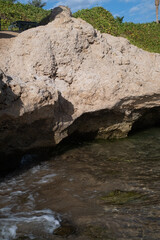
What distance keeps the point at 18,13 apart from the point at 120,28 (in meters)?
7.03

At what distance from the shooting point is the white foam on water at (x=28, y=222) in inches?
110

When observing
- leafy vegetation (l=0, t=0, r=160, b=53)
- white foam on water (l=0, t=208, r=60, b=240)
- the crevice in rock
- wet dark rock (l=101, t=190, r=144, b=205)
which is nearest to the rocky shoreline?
the crevice in rock

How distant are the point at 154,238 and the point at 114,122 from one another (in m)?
3.85

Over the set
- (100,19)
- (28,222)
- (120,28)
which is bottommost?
(28,222)

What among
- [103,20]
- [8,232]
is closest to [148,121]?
[8,232]

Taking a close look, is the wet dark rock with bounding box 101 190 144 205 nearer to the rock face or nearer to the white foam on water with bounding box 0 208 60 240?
the white foam on water with bounding box 0 208 60 240

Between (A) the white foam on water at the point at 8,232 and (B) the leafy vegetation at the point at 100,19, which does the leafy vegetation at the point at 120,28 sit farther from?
(A) the white foam on water at the point at 8,232

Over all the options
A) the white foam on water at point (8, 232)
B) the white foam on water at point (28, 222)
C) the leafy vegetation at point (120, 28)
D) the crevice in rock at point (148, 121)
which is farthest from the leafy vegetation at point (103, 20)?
the white foam on water at point (8, 232)

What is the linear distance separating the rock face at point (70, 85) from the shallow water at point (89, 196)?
0.66 meters

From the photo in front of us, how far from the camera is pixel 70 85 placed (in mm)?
5594

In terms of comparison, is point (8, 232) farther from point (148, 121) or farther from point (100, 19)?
point (100, 19)

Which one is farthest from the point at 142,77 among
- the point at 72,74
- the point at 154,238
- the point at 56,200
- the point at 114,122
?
the point at 154,238

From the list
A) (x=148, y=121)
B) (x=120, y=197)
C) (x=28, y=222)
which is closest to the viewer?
(x=28, y=222)

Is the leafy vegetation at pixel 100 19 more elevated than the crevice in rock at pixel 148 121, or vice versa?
the leafy vegetation at pixel 100 19
